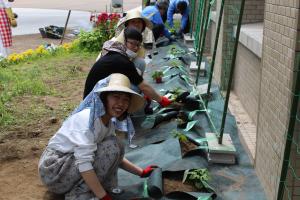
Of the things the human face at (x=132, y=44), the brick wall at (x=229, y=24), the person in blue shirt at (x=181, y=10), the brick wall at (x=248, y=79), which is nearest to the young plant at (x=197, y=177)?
the human face at (x=132, y=44)

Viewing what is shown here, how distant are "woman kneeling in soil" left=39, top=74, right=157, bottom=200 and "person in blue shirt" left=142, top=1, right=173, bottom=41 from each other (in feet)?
19.3

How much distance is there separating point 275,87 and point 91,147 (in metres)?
1.37

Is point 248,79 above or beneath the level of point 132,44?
beneath


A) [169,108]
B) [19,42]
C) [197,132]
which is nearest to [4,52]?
[19,42]

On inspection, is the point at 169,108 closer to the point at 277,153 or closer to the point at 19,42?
the point at 277,153

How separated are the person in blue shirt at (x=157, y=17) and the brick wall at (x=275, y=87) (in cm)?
559

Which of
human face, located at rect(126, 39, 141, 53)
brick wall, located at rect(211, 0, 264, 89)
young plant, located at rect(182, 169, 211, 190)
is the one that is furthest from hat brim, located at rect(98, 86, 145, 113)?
brick wall, located at rect(211, 0, 264, 89)

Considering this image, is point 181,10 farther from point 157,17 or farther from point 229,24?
point 229,24

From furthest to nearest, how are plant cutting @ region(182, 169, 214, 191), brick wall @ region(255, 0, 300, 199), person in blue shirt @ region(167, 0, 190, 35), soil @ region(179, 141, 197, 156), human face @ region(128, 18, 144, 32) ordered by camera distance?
person in blue shirt @ region(167, 0, 190, 35), human face @ region(128, 18, 144, 32), soil @ region(179, 141, 197, 156), plant cutting @ region(182, 169, 214, 191), brick wall @ region(255, 0, 300, 199)

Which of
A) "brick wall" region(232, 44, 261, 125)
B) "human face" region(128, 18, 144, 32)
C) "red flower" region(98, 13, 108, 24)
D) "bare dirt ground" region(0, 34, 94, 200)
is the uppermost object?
"human face" region(128, 18, 144, 32)

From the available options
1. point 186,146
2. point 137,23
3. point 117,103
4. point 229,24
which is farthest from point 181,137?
point 229,24

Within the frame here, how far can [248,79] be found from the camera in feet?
17.1

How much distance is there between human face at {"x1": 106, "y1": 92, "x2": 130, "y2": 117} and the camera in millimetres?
2846

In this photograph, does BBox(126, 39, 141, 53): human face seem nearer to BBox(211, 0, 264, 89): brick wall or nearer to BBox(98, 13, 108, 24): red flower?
BBox(211, 0, 264, 89): brick wall
